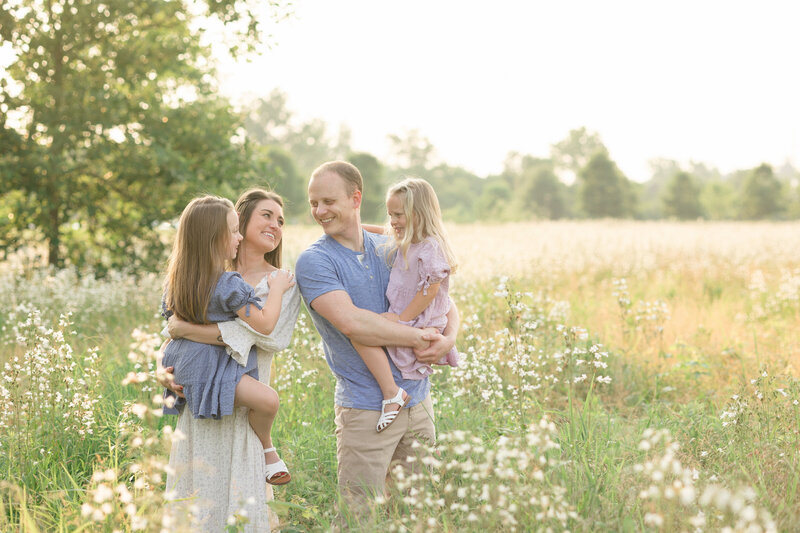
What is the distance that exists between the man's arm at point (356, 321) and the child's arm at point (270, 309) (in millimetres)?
181

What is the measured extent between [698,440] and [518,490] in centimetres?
189

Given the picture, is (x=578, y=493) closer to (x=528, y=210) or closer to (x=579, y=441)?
(x=579, y=441)

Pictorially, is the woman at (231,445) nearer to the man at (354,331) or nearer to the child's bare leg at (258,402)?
the child's bare leg at (258,402)

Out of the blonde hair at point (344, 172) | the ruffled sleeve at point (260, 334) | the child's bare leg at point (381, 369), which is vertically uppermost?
the blonde hair at point (344, 172)

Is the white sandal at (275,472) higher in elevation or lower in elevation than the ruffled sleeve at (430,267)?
lower

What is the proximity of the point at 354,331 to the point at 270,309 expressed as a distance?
431 mm

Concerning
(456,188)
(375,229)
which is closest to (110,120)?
(375,229)

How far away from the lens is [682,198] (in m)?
43.0

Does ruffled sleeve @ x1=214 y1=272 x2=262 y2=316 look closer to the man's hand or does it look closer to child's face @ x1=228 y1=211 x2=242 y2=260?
child's face @ x1=228 y1=211 x2=242 y2=260

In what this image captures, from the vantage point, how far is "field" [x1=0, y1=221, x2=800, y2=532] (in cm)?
249

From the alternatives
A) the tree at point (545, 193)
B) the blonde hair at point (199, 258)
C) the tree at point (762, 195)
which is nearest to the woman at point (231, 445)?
the blonde hair at point (199, 258)

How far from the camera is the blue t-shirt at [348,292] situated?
334 cm

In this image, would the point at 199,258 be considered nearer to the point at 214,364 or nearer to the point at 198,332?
the point at 198,332

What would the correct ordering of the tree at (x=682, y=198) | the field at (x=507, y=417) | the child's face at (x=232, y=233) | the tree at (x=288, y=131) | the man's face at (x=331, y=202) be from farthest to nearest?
the tree at (x=288, y=131) → the tree at (x=682, y=198) → the man's face at (x=331, y=202) → the child's face at (x=232, y=233) → the field at (x=507, y=417)
